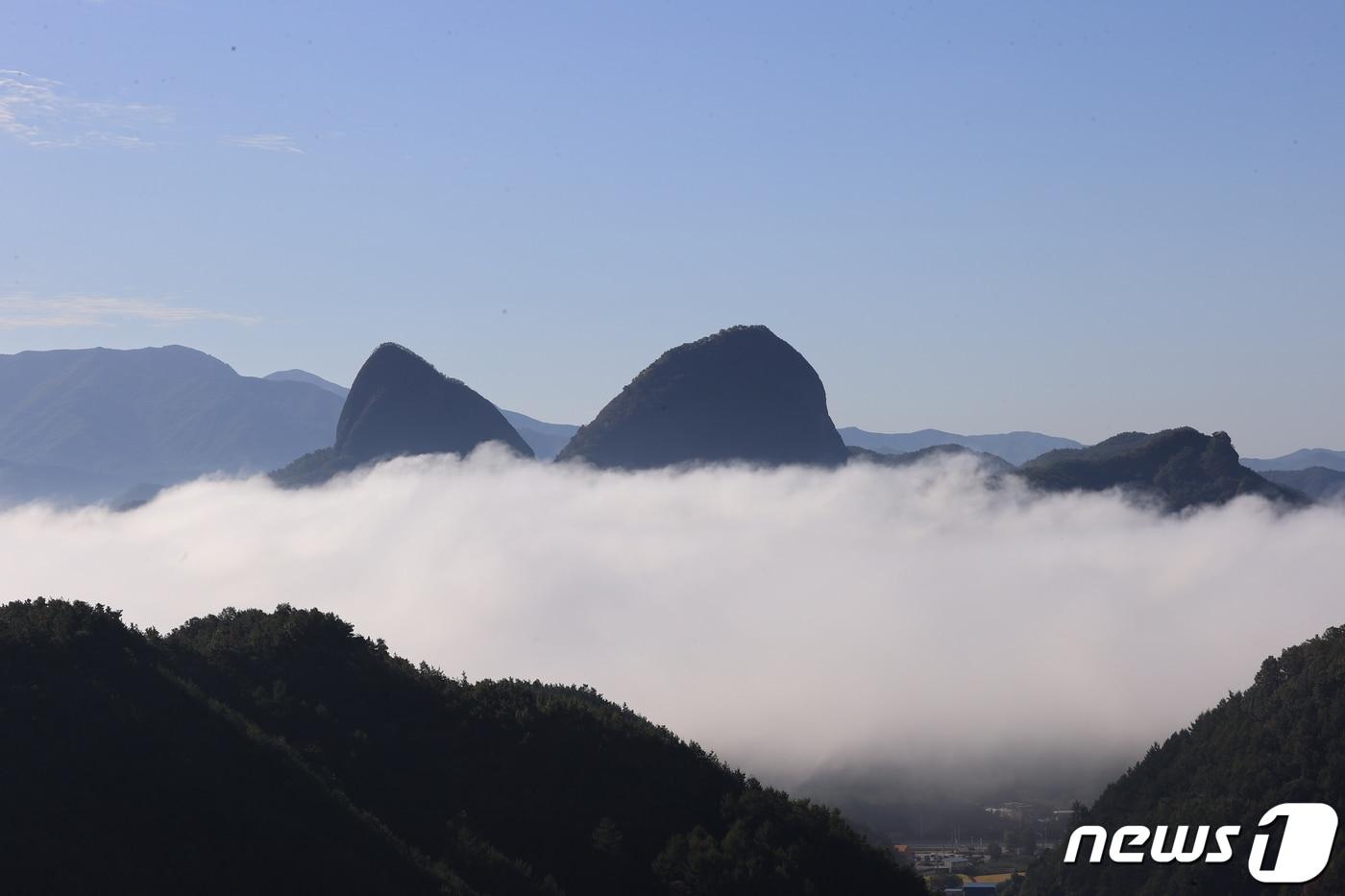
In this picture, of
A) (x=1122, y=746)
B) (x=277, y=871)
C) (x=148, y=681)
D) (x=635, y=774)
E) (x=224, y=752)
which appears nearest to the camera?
(x=277, y=871)

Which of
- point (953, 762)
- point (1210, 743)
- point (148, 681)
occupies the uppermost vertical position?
point (148, 681)

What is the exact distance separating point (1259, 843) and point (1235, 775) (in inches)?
806

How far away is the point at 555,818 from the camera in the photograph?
5406 cm

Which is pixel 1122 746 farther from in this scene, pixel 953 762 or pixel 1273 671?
pixel 1273 671

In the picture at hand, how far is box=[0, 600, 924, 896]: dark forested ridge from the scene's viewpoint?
40969 mm

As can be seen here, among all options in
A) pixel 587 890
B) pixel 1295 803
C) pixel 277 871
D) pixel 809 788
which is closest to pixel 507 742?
pixel 587 890

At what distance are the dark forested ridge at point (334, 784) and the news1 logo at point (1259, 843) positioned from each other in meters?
17.9

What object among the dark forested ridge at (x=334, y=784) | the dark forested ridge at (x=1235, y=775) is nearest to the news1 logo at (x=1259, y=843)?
the dark forested ridge at (x=1235, y=775)

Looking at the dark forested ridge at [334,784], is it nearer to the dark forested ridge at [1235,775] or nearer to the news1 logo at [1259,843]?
the news1 logo at [1259,843]

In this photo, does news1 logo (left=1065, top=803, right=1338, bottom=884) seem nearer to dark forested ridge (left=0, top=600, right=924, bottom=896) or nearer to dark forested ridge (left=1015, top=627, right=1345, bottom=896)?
dark forested ridge (left=1015, top=627, right=1345, bottom=896)

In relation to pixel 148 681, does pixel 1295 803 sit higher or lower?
lower

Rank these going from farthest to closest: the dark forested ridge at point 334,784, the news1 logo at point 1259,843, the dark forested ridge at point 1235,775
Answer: the dark forested ridge at point 1235,775 < the news1 logo at point 1259,843 < the dark forested ridge at point 334,784

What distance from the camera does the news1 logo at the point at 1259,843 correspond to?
68.7 metres

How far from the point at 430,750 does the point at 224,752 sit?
39.0ft
